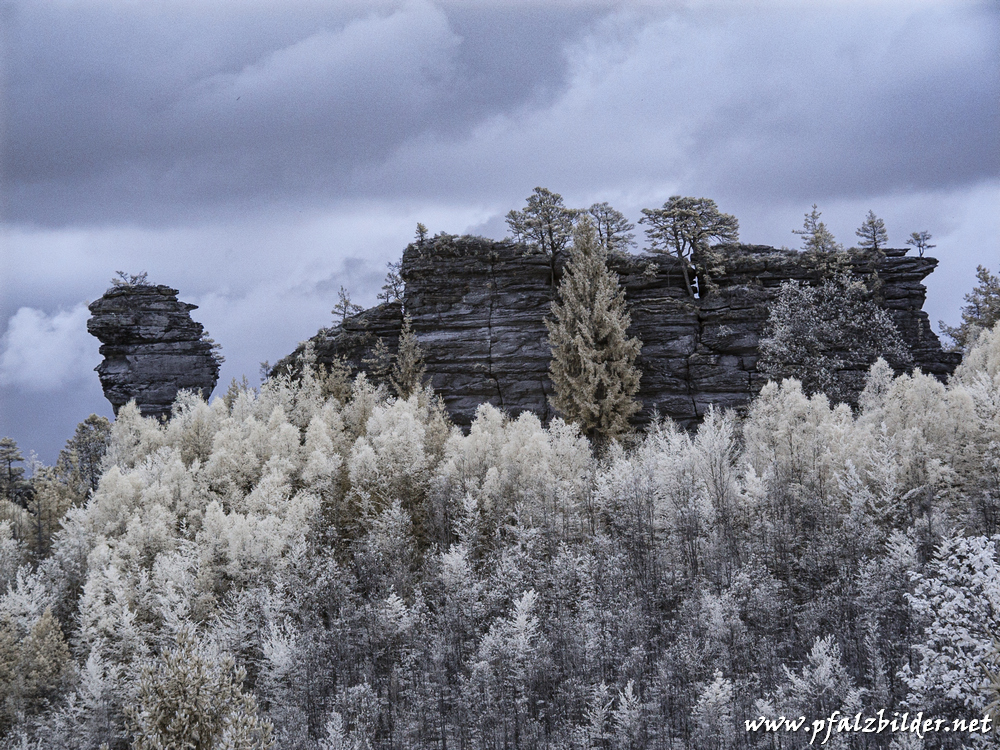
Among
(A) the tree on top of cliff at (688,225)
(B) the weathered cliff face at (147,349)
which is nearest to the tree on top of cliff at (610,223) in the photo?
(A) the tree on top of cliff at (688,225)

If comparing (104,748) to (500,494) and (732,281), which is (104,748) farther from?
(732,281)

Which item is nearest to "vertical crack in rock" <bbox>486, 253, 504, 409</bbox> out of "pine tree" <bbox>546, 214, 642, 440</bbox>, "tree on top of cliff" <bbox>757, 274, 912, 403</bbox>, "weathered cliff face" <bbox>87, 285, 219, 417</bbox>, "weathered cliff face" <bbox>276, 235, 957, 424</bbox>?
"weathered cliff face" <bbox>276, 235, 957, 424</bbox>

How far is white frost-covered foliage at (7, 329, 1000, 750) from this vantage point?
798 inches

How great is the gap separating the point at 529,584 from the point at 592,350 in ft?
64.8

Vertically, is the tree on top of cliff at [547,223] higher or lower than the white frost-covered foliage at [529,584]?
higher

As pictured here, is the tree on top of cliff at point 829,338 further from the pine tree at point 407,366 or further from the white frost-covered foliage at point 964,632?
the white frost-covered foliage at point 964,632

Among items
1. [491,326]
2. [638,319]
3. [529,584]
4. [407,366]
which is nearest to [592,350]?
[638,319]

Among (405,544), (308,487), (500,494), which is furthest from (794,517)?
(308,487)

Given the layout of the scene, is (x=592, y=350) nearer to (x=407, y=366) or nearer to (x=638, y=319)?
(x=638, y=319)

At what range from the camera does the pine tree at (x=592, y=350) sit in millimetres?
42000

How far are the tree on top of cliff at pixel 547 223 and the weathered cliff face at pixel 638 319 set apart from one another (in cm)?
108

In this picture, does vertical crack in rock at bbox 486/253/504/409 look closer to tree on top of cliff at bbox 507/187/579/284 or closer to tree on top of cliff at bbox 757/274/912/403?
tree on top of cliff at bbox 507/187/579/284

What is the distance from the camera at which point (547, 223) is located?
4969 centimetres

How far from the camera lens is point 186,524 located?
3052 centimetres
